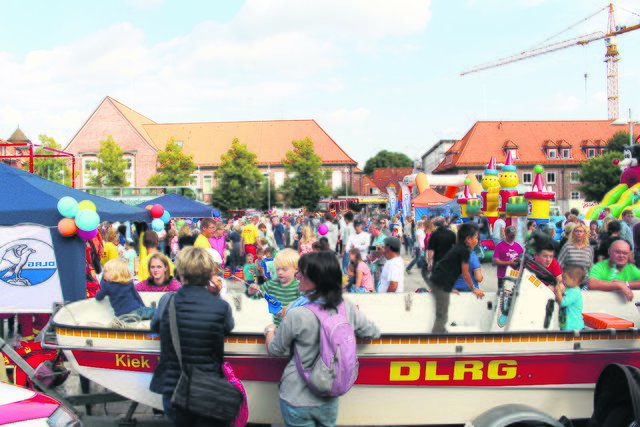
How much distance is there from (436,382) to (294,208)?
54087mm

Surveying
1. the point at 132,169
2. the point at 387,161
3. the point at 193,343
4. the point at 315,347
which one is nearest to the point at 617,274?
the point at 315,347

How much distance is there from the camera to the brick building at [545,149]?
58625mm

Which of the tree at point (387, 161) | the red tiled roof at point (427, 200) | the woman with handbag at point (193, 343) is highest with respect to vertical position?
the tree at point (387, 161)

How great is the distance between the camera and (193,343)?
354cm

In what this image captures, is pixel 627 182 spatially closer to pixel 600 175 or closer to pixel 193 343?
pixel 193 343

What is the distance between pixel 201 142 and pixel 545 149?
127 feet

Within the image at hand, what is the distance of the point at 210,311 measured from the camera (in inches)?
141

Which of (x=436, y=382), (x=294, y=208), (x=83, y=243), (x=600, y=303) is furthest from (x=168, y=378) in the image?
(x=294, y=208)

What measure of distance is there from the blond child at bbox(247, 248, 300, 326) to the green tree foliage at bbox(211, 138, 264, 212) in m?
51.9

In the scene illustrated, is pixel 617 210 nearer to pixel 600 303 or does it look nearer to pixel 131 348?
pixel 600 303

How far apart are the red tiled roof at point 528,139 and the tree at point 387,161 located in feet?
110

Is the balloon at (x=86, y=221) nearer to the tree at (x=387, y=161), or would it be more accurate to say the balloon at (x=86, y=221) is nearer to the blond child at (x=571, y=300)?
the blond child at (x=571, y=300)

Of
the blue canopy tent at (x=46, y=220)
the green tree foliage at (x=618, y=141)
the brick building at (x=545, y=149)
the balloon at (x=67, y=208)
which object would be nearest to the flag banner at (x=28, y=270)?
the blue canopy tent at (x=46, y=220)

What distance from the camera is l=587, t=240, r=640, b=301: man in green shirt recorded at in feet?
18.5
